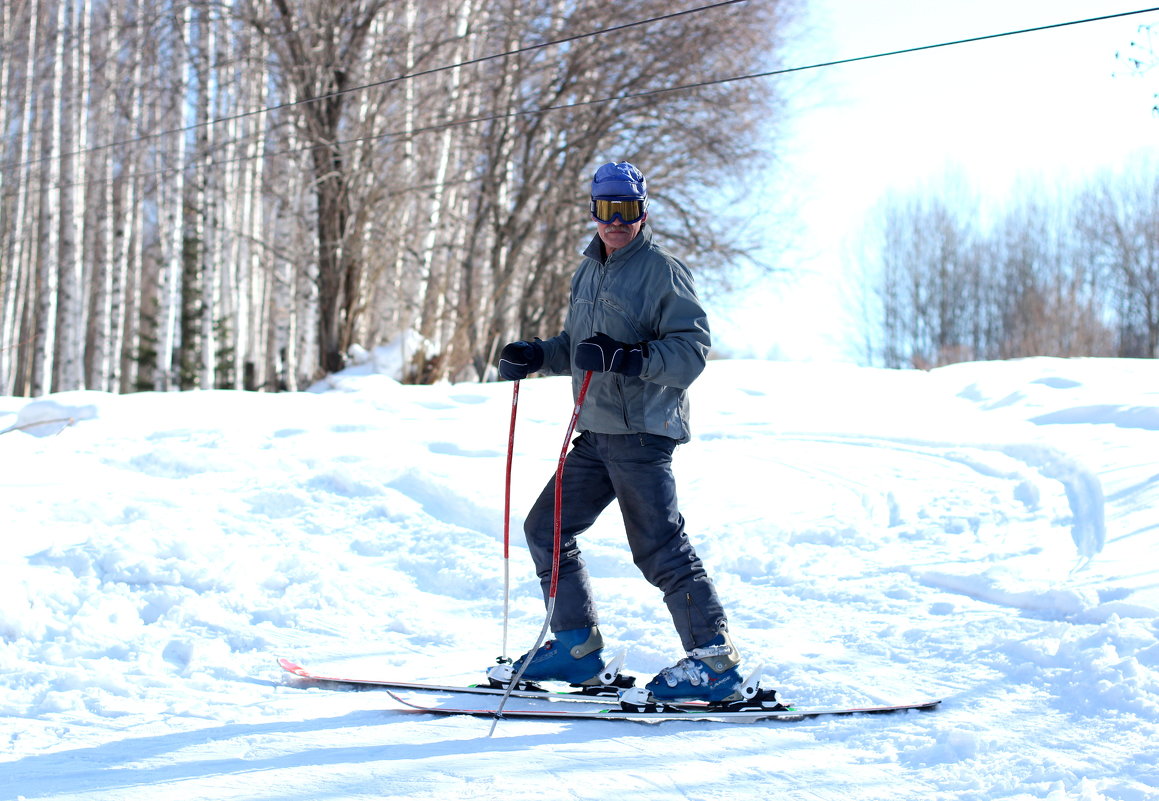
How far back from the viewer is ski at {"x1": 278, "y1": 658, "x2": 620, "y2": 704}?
11.8 ft

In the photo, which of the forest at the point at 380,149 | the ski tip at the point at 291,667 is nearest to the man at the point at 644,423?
the ski tip at the point at 291,667

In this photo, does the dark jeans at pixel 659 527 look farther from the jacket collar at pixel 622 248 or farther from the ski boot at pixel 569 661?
the jacket collar at pixel 622 248

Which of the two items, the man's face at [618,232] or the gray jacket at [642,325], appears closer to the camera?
the gray jacket at [642,325]

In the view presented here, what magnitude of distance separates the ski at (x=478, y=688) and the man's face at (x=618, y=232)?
1589 mm

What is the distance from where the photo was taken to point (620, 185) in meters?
3.46

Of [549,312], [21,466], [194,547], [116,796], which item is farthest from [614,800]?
[549,312]

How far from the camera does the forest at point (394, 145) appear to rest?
13.3 metres

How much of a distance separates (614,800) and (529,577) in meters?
2.84

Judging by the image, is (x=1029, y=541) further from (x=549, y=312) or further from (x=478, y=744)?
(x=549, y=312)

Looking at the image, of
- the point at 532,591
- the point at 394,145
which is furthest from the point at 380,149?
the point at 532,591

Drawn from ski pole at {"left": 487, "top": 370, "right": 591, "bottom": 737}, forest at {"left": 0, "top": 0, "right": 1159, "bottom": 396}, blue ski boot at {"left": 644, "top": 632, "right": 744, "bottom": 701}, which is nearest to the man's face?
ski pole at {"left": 487, "top": 370, "right": 591, "bottom": 737}

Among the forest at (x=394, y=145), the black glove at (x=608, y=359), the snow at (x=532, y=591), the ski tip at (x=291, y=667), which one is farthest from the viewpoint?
the forest at (x=394, y=145)

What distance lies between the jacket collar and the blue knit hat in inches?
4.9

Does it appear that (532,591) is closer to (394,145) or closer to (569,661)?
(569,661)
